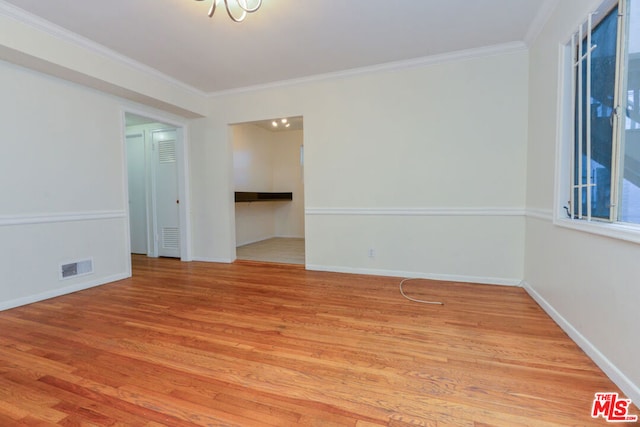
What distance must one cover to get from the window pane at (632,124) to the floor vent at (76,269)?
468 centimetres

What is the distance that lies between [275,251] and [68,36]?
3.89m

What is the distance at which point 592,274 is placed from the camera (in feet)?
5.74

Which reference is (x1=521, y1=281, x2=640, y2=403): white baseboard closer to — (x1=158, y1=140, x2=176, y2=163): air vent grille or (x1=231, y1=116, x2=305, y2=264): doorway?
(x1=231, y1=116, x2=305, y2=264): doorway

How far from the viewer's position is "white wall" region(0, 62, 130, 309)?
266 centimetres

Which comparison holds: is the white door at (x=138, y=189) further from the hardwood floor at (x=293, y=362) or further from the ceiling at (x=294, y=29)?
the hardwood floor at (x=293, y=362)

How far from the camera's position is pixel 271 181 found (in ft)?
23.6

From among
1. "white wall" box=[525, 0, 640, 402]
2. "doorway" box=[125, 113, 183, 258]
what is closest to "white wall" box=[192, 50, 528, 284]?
"white wall" box=[525, 0, 640, 402]

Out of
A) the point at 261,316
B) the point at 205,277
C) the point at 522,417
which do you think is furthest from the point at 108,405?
the point at 205,277

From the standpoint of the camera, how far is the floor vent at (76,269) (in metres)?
3.07

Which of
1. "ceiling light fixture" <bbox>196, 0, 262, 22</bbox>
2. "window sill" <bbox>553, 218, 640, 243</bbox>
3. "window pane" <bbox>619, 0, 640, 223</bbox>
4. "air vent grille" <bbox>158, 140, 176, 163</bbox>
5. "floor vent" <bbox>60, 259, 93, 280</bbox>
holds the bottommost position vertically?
"floor vent" <bbox>60, 259, 93, 280</bbox>

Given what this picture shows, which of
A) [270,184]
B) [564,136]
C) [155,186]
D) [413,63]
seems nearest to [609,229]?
[564,136]

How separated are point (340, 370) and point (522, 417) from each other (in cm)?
87

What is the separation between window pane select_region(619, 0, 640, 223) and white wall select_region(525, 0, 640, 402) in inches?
9.0

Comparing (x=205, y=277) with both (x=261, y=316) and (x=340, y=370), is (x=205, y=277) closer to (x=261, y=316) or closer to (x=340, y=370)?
(x=261, y=316)
